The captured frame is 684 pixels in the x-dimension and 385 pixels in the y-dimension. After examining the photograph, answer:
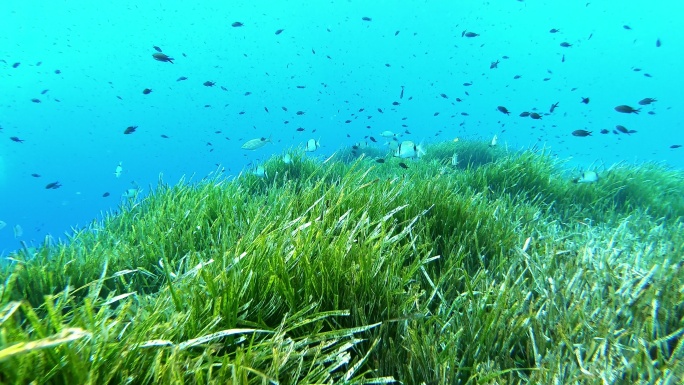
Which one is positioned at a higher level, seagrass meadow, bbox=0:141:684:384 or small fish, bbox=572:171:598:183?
seagrass meadow, bbox=0:141:684:384

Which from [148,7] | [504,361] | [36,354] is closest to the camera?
[36,354]

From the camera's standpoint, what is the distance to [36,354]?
114 centimetres

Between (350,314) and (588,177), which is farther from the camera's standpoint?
(588,177)

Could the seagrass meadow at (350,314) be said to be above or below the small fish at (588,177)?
above

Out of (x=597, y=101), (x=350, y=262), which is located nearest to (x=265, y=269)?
(x=350, y=262)

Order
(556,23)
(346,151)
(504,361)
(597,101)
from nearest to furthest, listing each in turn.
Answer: (504,361), (346,151), (556,23), (597,101)

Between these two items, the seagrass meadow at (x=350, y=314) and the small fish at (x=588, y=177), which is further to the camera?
the small fish at (x=588, y=177)

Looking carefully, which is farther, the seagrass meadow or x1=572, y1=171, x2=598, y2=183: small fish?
x1=572, y1=171, x2=598, y2=183: small fish

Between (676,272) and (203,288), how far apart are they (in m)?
3.01

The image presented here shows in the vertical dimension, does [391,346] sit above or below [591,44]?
above

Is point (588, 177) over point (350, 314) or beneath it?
beneath

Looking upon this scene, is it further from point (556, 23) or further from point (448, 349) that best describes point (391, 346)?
point (556, 23)

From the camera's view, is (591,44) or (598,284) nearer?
(598,284)

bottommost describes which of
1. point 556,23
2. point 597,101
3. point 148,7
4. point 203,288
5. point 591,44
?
point 597,101
